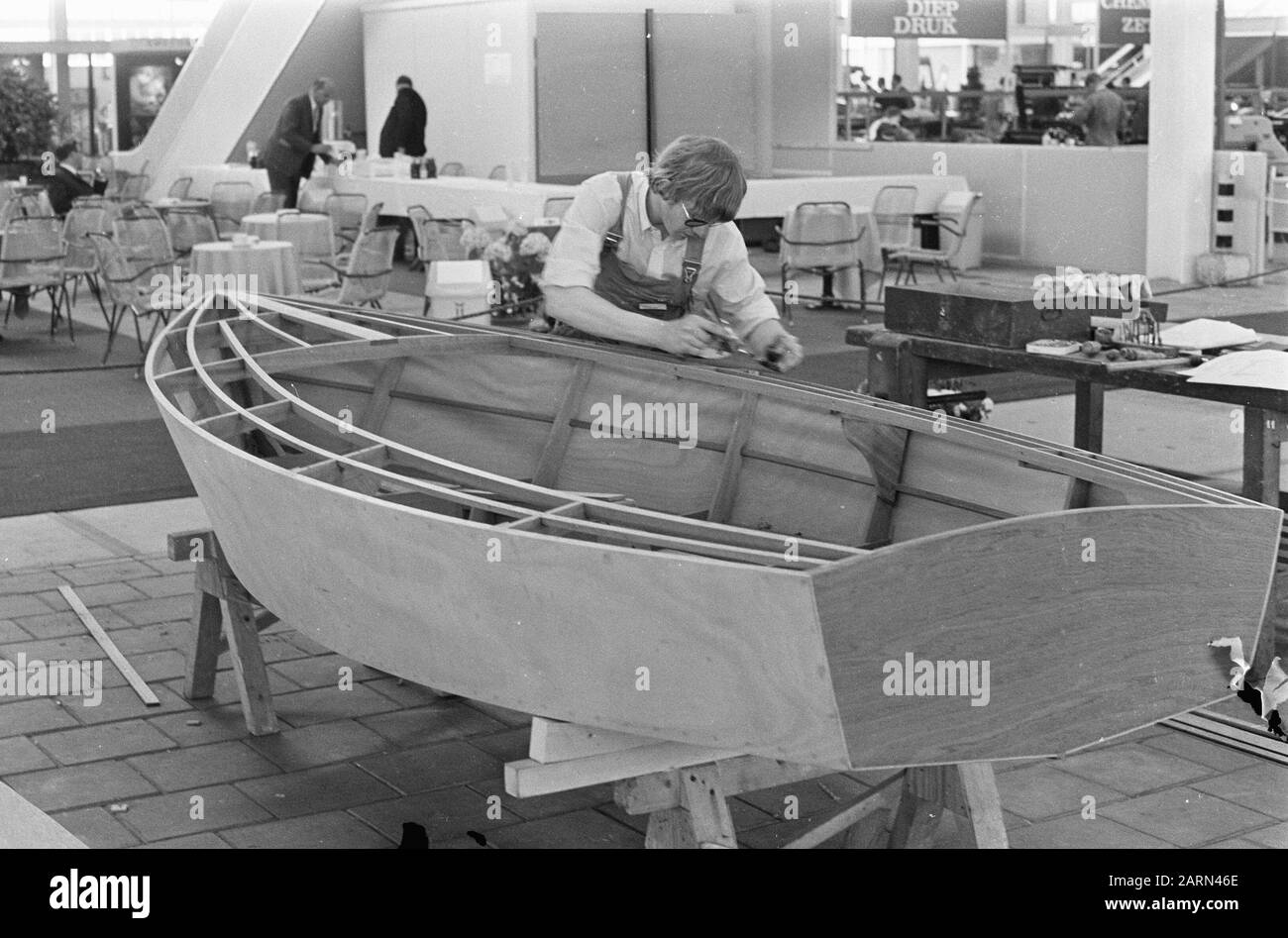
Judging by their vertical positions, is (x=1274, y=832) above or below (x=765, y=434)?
below

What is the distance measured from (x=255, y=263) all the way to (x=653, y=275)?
15.9 feet

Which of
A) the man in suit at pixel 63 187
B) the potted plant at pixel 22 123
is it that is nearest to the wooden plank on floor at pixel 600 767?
the man in suit at pixel 63 187

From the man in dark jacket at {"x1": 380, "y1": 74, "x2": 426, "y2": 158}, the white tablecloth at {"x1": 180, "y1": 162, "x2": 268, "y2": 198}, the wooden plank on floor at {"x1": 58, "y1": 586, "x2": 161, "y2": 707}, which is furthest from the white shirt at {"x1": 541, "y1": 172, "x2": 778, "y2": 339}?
the white tablecloth at {"x1": 180, "y1": 162, "x2": 268, "y2": 198}

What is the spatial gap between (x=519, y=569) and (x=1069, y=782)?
5.22 ft

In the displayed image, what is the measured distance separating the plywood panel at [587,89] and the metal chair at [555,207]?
4.26m

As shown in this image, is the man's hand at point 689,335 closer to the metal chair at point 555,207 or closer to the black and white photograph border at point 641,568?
the black and white photograph border at point 641,568

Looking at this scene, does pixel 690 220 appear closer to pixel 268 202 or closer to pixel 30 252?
pixel 30 252

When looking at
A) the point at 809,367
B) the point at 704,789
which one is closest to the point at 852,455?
the point at 704,789

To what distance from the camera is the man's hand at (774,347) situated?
13.7 ft

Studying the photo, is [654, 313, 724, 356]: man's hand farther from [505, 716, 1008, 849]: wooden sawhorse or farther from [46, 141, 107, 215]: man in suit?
[46, 141, 107, 215]: man in suit

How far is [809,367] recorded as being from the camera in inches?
352

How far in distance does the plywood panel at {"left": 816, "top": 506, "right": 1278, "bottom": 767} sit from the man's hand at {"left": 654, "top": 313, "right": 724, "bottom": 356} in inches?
62.6
